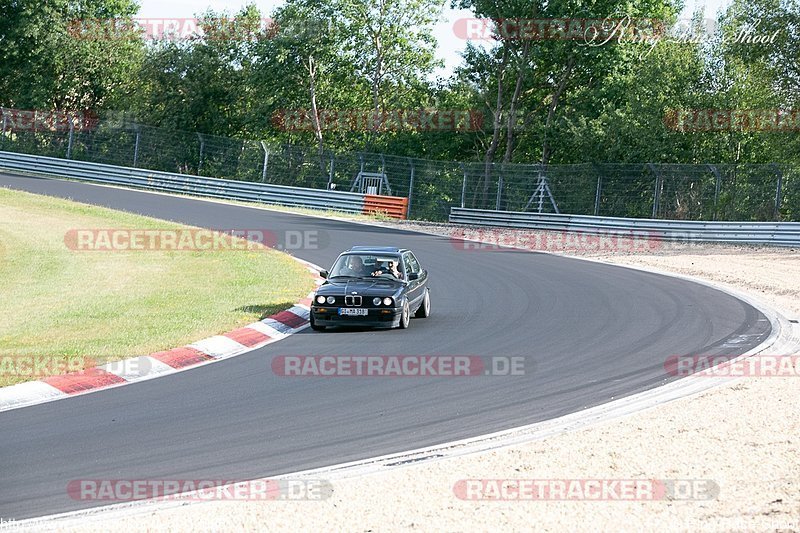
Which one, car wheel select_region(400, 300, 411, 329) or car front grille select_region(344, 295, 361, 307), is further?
car wheel select_region(400, 300, 411, 329)

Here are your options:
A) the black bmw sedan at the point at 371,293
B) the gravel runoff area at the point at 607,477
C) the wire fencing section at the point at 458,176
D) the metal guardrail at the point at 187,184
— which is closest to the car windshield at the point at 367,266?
the black bmw sedan at the point at 371,293

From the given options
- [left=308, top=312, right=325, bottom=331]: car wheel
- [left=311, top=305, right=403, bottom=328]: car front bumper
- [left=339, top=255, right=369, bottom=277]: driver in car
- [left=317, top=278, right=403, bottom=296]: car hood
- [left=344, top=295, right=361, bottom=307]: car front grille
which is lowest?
[left=308, top=312, right=325, bottom=331]: car wheel

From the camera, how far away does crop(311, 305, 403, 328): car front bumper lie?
1488cm

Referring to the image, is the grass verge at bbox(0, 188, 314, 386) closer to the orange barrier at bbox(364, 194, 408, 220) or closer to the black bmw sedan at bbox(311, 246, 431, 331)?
the black bmw sedan at bbox(311, 246, 431, 331)

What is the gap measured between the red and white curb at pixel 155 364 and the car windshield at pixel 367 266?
1075 mm

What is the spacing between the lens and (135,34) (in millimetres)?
55969

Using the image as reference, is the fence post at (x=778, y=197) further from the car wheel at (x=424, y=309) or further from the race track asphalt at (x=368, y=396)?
the car wheel at (x=424, y=309)

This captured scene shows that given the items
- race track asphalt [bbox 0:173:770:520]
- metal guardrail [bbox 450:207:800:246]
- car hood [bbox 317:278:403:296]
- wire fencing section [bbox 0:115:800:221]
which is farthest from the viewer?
wire fencing section [bbox 0:115:800:221]

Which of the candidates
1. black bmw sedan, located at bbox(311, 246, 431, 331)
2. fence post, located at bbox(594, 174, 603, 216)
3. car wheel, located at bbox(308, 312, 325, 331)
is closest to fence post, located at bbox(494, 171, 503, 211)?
fence post, located at bbox(594, 174, 603, 216)

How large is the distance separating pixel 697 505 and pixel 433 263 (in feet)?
57.9

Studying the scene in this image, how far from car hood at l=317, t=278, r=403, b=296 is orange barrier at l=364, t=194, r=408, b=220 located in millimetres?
22269

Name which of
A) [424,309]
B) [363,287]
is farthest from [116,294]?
[424,309]

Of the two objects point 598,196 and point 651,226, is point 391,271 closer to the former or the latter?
point 651,226

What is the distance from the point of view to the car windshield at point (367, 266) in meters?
16.1
